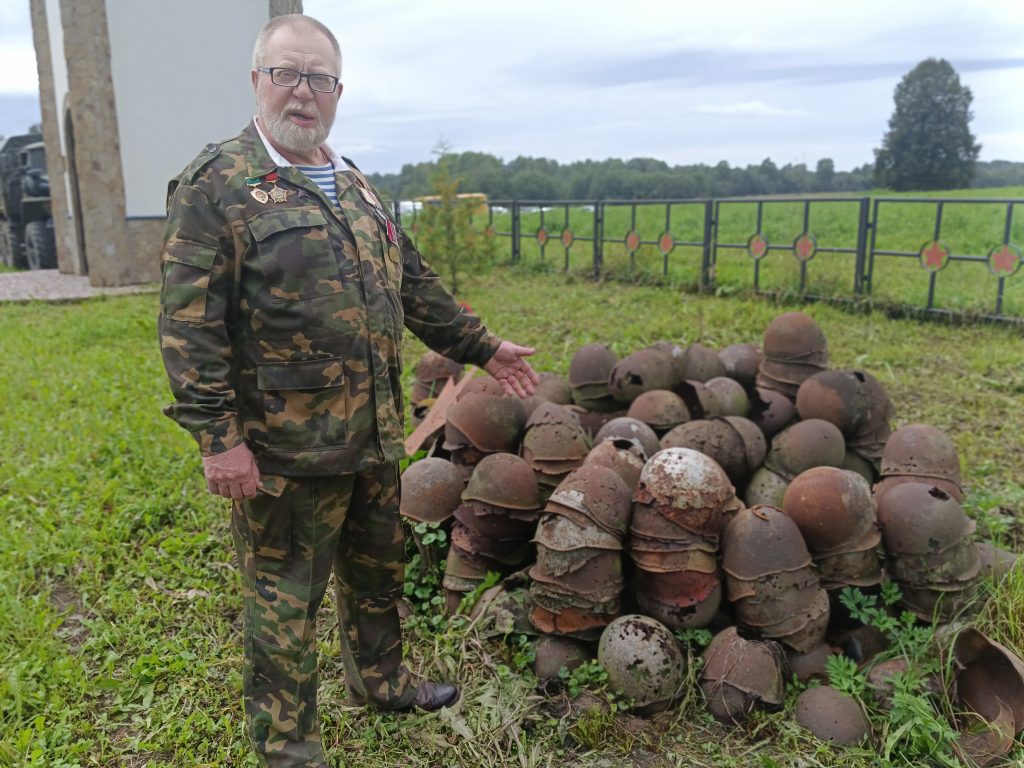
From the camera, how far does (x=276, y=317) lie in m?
2.29

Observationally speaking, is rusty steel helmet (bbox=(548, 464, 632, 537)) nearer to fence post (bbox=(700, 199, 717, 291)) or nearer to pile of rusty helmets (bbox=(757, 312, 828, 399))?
pile of rusty helmets (bbox=(757, 312, 828, 399))

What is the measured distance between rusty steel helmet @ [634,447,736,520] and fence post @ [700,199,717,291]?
8.26 m

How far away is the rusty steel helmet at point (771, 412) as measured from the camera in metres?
4.07

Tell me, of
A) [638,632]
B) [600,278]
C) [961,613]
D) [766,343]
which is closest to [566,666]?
[638,632]

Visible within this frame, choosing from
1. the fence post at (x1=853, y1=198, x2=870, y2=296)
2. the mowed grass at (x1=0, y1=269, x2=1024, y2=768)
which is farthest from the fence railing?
the mowed grass at (x1=0, y1=269, x2=1024, y2=768)

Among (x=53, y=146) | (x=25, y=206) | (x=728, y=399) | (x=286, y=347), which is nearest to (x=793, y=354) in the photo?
(x=728, y=399)

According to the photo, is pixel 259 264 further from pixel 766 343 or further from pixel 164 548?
pixel 766 343

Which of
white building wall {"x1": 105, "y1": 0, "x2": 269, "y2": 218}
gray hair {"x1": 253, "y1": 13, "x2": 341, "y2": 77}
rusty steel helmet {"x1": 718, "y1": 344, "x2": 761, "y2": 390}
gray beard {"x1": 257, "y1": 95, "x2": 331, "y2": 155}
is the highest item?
white building wall {"x1": 105, "y1": 0, "x2": 269, "y2": 218}

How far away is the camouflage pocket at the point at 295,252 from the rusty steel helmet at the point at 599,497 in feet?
4.21

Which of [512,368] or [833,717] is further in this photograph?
[512,368]

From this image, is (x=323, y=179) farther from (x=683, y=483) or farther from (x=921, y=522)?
(x=921, y=522)

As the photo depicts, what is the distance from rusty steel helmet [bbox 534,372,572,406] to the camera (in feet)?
14.7

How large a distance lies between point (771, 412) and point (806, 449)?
0.53m

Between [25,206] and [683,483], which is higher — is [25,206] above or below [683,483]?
above
